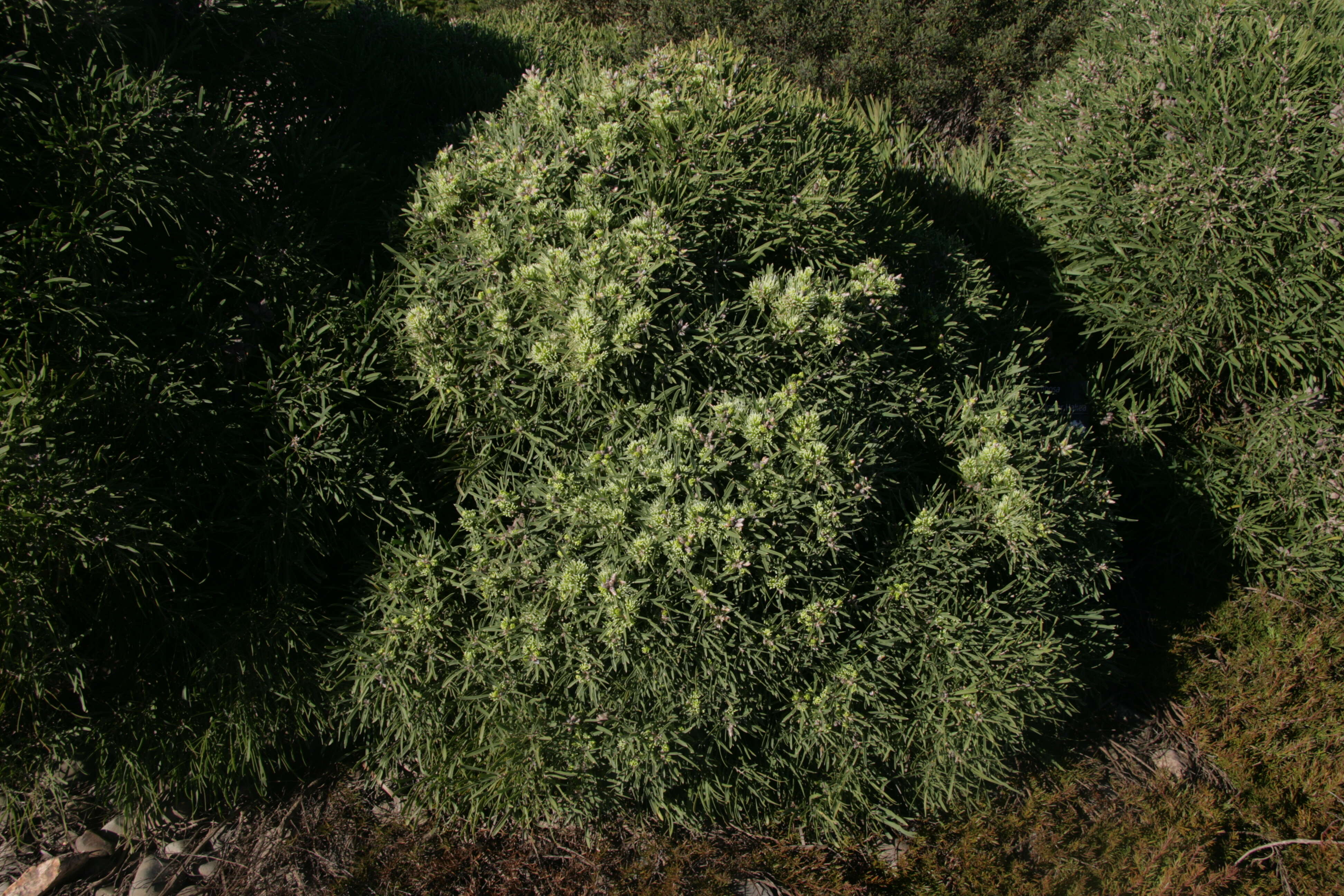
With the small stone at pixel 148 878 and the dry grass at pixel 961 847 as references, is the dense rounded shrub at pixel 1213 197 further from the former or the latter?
the small stone at pixel 148 878

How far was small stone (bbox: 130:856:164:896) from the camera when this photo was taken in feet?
9.43

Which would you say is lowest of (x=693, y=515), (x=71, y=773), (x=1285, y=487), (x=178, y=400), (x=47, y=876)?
(x=47, y=876)

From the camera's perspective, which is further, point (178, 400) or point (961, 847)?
point (961, 847)

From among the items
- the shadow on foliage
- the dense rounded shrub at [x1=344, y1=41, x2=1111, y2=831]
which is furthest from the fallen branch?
the dense rounded shrub at [x1=344, y1=41, x2=1111, y2=831]

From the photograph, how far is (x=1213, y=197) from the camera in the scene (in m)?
3.56

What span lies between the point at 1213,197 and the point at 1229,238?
8.2 inches

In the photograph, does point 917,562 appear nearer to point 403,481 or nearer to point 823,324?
point 823,324

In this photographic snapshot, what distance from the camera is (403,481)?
114 inches

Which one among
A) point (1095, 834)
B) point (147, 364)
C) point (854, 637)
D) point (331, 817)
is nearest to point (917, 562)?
point (854, 637)

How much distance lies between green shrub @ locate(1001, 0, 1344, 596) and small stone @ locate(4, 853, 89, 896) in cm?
498

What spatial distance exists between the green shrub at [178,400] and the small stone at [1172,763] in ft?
11.0

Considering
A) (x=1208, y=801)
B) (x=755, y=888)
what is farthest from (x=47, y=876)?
(x=1208, y=801)

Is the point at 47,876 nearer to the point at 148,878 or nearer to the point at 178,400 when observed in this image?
the point at 148,878

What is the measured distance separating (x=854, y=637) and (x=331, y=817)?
216 cm
